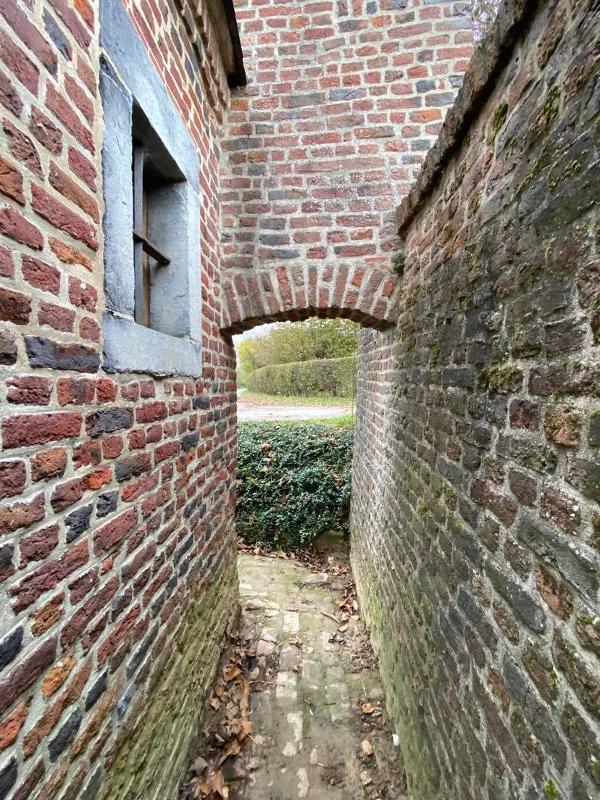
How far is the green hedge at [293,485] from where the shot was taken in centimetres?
552

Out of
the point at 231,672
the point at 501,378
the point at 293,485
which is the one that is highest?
the point at 501,378

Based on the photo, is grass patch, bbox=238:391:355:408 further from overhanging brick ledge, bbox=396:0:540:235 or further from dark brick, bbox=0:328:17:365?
dark brick, bbox=0:328:17:365

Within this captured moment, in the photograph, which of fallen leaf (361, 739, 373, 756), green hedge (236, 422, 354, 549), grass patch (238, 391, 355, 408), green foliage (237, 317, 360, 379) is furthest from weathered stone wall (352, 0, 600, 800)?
green foliage (237, 317, 360, 379)

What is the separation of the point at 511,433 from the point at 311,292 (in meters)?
2.03

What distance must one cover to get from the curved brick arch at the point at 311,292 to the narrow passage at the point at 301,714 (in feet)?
9.71

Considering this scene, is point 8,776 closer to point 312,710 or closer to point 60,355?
point 60,355

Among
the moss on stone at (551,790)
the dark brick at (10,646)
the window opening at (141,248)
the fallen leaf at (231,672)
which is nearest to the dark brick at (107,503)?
the dark brick at (10,646)

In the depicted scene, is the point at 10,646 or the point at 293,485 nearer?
the point at 10,646

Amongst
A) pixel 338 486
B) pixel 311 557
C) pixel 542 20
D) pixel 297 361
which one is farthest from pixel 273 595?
pixel 297 361

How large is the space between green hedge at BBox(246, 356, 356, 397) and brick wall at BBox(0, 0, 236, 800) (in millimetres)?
10813

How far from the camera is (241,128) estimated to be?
298cm

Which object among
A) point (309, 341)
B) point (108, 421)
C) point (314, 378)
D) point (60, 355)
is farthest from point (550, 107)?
point (309, 341)

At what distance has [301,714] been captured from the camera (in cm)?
284

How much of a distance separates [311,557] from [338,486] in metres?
1.08
